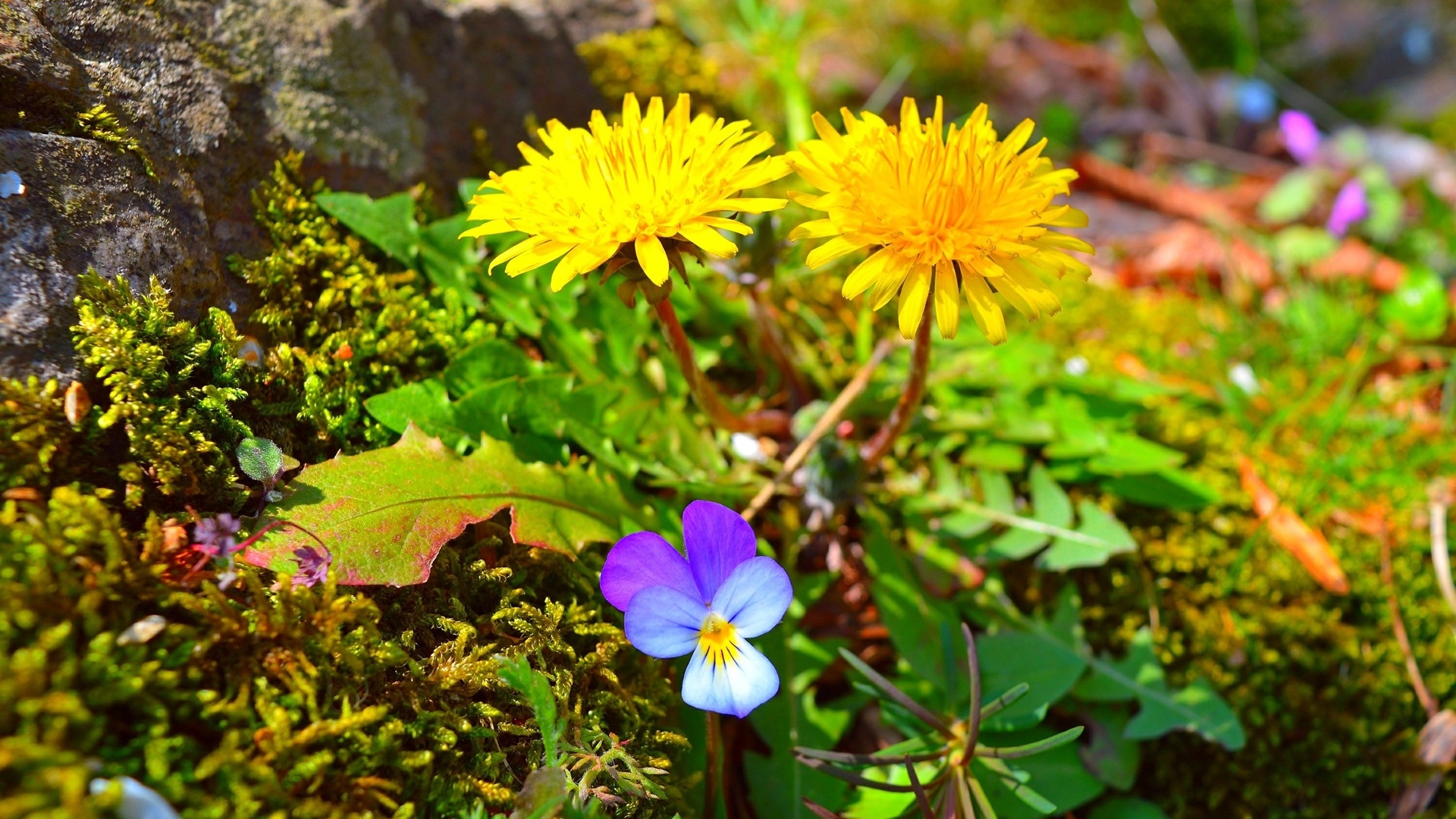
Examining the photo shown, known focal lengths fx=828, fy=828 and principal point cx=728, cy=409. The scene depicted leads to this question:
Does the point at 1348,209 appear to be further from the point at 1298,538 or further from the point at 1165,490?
the point at 1165,490

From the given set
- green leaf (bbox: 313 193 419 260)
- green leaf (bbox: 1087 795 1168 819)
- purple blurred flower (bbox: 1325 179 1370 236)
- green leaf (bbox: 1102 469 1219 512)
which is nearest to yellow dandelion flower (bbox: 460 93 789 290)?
green leaf (bbox: 313 193 419 260)

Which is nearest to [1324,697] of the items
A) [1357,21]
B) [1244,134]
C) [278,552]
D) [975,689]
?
[975,689]

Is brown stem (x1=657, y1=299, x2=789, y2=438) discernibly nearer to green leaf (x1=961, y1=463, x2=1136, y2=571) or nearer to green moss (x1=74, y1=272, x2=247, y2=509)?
green leaf (x1=961, y1=463, x2=1136, y2=571)

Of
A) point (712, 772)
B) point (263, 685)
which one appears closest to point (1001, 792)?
point (712, 772)

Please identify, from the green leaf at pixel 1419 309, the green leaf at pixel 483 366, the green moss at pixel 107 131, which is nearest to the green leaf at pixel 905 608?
the green leaf at pixel 483 366

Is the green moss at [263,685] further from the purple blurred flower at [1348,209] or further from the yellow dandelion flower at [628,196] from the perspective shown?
the purple blurred flower at [1348,209]
